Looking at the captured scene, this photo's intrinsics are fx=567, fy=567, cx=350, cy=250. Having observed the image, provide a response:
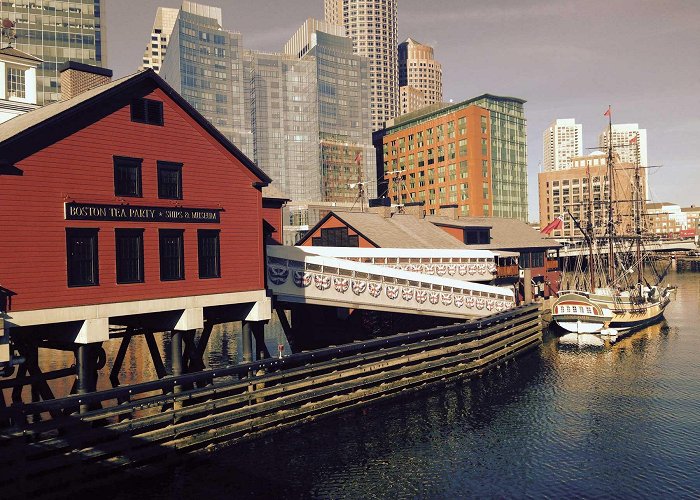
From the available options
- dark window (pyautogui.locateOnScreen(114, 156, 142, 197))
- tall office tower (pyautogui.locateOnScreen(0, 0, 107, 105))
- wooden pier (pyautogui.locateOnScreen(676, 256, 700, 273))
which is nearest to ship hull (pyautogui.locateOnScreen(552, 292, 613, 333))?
dark window (pyautogui.locateOnScreen(114, 156, 142, 197))

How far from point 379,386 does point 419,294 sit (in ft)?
25.0

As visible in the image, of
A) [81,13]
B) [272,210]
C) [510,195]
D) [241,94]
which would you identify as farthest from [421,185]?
[272,210]

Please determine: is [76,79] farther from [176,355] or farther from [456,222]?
[456,222]

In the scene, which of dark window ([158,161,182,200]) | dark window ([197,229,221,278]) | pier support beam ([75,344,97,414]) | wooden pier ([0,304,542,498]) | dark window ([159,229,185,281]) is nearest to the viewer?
wooden pier ([0,304,542,498])

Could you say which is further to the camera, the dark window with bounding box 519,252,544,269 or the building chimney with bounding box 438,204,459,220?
the building chimney with bounding box 438,204,459,220

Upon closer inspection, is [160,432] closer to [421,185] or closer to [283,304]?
[283,304]

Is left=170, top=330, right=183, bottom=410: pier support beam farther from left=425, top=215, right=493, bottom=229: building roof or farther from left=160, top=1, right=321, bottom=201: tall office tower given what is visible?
left=160, top=1, right=321, bottom=201: tall office tower

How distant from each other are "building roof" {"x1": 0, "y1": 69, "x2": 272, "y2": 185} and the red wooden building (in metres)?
0.05

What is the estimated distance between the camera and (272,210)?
123ft

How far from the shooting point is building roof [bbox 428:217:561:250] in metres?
60.3

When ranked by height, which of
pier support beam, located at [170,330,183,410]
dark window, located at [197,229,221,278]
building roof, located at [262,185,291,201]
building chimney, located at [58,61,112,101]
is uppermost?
building chimney, located at [58,61,112,101]

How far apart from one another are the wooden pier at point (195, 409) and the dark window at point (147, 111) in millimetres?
10699

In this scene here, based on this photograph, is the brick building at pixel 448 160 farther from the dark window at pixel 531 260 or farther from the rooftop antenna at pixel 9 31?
the rooftop antenna at pixel 9 31

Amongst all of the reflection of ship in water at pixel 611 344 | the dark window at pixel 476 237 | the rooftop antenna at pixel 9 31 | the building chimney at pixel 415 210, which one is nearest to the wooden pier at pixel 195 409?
the reflection of ship in water at pixel 611 344
